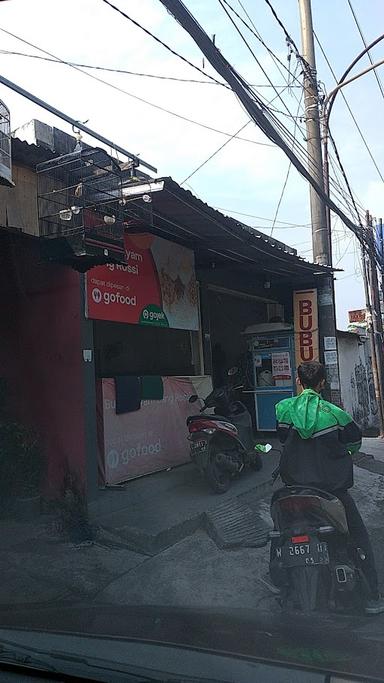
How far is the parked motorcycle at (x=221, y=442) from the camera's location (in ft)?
22.3

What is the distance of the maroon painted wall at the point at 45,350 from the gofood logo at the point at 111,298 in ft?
0.96

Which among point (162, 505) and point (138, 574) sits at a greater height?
point (162, 505)

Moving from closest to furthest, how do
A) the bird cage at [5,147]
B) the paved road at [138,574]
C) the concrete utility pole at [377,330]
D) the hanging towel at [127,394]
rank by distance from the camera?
1. the bird cage at [5,147]
2. the paved road at [138,574]
3. the hanging towel at [127,394]
4. the concrete utility pole at [377,330]

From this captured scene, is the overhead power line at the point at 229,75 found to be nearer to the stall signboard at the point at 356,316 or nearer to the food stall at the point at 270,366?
the food stall at the point at 270,366

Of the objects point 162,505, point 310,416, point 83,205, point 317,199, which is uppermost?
point 317,199

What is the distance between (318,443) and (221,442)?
3160 millimetres

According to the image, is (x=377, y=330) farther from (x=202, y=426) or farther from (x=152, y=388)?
(x=202, y=426)

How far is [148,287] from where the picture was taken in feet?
25.3

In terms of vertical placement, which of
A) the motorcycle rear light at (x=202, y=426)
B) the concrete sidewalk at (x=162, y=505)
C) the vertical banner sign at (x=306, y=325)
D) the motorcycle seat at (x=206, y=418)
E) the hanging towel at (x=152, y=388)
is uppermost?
the vertical banner sign at (x=306, y=325)

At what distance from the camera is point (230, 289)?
10594mm

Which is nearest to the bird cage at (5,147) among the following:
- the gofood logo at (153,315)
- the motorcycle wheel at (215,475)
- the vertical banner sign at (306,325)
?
the gofood logo at (153,315)

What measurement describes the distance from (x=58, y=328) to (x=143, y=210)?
1489 millimetres

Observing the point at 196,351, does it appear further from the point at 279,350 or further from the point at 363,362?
the point at 363,362

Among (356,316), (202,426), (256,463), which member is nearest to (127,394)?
(202,426)
